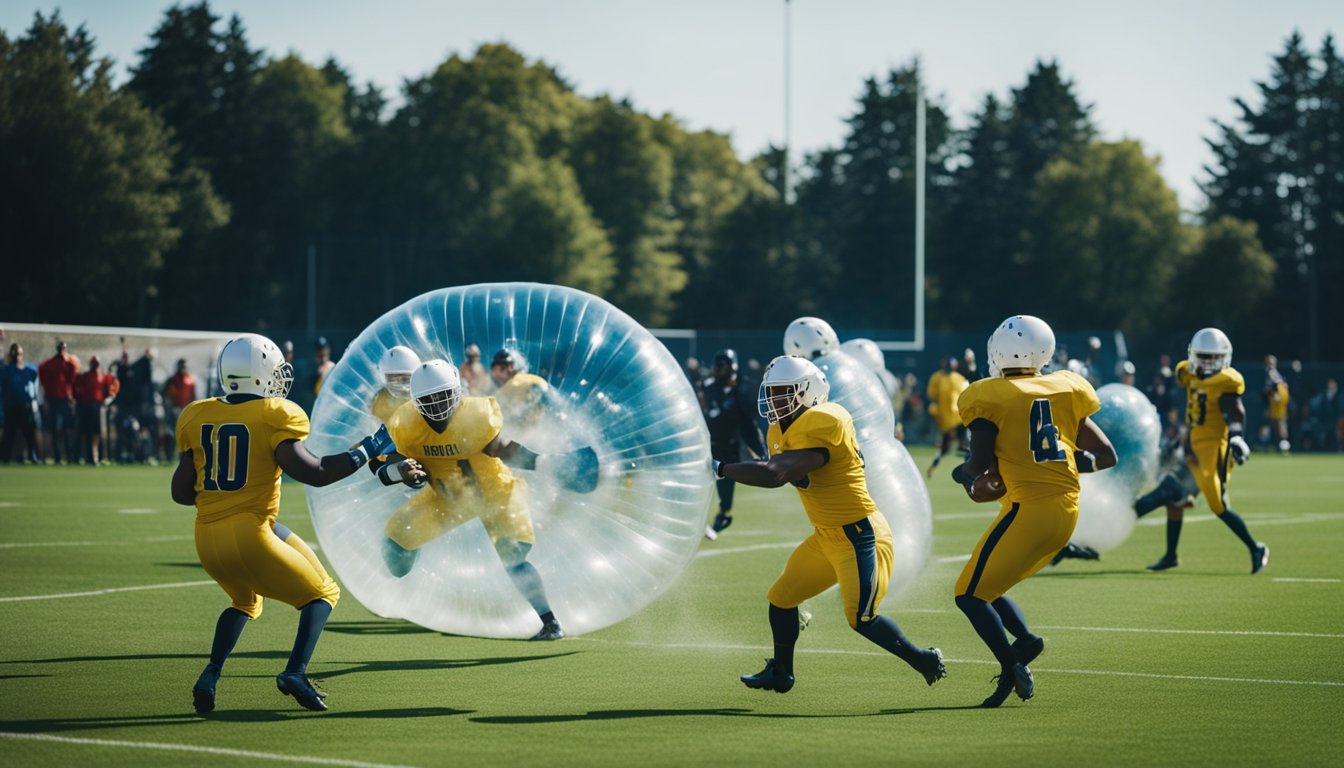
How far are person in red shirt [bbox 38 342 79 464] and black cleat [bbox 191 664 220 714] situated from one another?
21.8 metres

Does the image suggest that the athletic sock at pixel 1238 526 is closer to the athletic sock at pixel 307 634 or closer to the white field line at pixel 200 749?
the athletic sock at pixel 307 634

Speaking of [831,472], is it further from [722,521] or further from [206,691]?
[722,521]

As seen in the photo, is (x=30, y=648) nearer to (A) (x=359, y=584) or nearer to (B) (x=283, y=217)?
(A) (x=359, y=584)

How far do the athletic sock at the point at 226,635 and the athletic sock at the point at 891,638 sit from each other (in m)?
3.07

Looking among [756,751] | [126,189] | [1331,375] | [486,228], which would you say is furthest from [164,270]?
[756,751]

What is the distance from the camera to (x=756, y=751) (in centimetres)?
720

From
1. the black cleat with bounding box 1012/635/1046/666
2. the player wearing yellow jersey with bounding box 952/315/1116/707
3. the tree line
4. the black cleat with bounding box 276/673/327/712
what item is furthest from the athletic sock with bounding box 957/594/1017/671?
the tree line

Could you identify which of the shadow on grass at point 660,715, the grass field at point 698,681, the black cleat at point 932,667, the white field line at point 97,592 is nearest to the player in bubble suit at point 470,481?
A: the grass field at point 698,681

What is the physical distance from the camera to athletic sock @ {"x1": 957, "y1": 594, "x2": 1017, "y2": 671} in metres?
8.26

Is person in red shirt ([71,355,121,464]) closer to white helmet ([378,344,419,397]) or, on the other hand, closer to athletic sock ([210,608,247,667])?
white helmet ([378,344,419,397])

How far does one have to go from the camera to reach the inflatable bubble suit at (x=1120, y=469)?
14.5m

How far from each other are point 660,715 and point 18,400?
22.1 m

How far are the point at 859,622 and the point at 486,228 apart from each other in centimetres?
6669

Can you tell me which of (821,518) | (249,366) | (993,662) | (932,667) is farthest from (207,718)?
(993,662)
